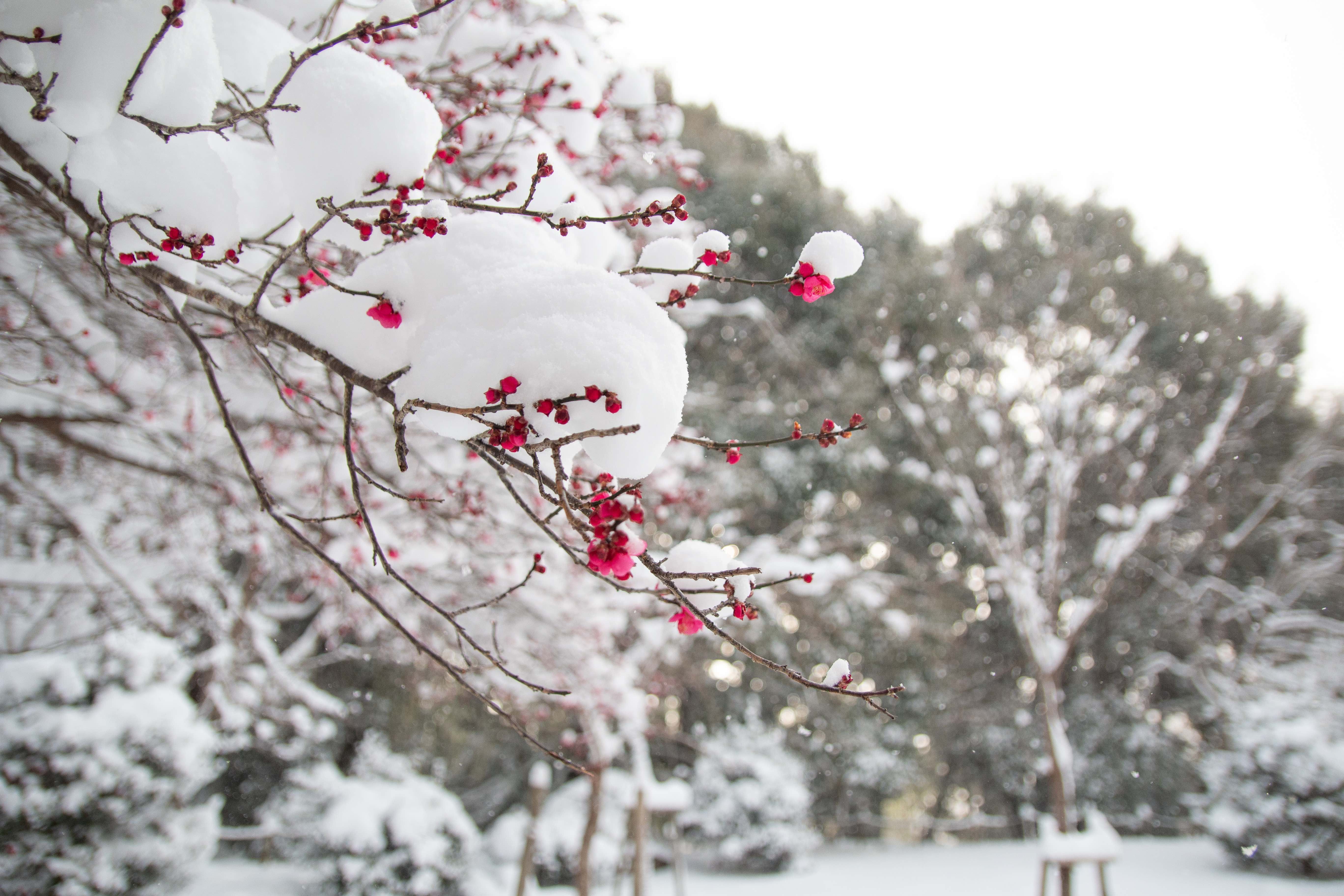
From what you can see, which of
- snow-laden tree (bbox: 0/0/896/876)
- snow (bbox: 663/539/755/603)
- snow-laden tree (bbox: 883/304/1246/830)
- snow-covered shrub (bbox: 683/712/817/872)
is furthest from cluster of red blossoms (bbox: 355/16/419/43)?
snow-covered shrub (bbox: 683/712/817/872)

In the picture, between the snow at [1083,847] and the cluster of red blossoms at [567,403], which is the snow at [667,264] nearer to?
the cluster of red blossoms at [567,403]

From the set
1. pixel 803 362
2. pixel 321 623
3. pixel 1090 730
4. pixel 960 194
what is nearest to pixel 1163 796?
pixel 1090 730

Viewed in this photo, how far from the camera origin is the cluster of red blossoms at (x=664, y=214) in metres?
1.08

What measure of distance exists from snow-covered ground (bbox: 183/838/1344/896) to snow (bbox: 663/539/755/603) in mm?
5644

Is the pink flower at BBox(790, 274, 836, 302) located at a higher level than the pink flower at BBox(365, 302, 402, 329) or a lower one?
higher

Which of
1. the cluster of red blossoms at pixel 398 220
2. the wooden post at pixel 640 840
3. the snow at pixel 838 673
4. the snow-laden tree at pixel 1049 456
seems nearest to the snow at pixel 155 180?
the cluster of red blossoms at pixel 398 220

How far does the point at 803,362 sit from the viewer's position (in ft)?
29.5

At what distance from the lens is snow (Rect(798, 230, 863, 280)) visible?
1.12 m

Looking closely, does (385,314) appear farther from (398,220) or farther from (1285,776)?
(1285,776)

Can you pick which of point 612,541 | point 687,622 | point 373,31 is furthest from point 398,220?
point 687,622

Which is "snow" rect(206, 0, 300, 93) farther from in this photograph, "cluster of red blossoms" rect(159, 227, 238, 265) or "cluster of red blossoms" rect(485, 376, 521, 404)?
"cluster of red blossoms" rect(485, 376, 521, 404)

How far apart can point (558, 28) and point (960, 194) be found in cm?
965

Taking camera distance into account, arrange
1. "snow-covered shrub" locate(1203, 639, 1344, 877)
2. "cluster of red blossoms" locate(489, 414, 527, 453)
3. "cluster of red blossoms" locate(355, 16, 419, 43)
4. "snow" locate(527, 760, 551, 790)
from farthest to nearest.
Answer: "snow-covered shrub" locate(1203, 639, 1344, 877) → "snow" locate(527, 760, 551, 790) → "cluster of red blossoms" locate(355, 16, 419, 43) → "cluster of red blossoms" locate(489, 414, 527, 453)

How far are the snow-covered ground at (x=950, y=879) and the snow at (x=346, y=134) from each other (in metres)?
5.60
